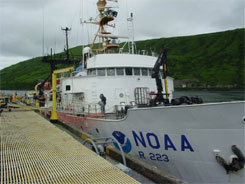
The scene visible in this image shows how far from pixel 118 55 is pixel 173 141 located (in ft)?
20.8

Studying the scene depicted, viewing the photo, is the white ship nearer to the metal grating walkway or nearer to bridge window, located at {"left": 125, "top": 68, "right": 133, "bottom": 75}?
the metal grating walkway

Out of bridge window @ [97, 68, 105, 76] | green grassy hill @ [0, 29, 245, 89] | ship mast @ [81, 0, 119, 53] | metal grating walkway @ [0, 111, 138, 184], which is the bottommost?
metal grating walkway @ [0, 111, 138, 184]

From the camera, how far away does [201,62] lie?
10812cm

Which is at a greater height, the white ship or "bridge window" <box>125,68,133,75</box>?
"bridge window" <box>125,68,133,75</box>

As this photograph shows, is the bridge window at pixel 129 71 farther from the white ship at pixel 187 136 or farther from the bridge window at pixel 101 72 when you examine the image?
the white ship at pixel 187 136

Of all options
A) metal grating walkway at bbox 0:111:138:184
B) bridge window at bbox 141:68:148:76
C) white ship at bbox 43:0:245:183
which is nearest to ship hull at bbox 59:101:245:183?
white ship at bbox 43:0:245:183

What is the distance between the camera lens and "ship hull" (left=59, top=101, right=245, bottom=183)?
4.82 metres

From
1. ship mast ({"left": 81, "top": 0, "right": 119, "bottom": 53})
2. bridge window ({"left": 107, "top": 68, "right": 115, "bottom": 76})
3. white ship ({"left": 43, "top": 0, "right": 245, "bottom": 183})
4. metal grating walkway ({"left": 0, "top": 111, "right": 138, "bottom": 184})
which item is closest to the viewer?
metal grating walkway ({"left": 0, "top": 111, "right": 138, "bottom": 184})

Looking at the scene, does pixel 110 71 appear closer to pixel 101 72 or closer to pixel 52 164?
pixel 101 72

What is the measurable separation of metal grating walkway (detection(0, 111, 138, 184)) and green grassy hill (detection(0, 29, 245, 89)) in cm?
6775

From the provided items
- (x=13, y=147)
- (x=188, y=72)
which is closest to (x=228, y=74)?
(x=188, y=72)

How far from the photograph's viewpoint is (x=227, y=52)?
364ft

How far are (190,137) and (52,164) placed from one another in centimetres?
339

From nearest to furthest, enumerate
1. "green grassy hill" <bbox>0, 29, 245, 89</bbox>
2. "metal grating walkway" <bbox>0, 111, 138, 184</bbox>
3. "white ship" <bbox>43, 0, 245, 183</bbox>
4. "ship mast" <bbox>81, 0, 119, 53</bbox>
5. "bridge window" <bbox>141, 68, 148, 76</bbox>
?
"metal grating walkway" <bbox>0, 111, 138, 184</bbox> → "white ship" <bbox>43, 0, 245, 183</bbox> → "bridge window" <bbox>141, 68, 148, 76</bbox> → "ship mast" <bbox>81, 0, 119, 53</bbox> → "green grassy hill" <bbox>0, 29, 245, 89</bbox>
